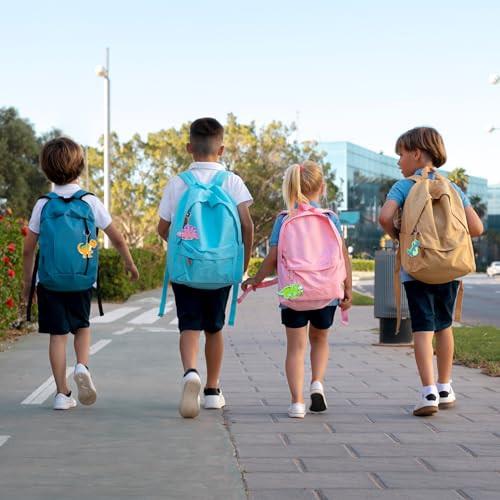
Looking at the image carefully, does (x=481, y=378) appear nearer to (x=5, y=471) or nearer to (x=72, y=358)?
(x=72, y=358)

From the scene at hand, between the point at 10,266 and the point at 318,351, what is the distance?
6.56 metres

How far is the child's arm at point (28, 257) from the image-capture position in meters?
6.88

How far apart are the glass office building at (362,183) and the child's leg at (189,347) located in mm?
93721

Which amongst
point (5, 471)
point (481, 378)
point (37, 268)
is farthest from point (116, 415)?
point (481, 378)

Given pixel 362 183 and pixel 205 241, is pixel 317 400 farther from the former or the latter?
pixel 362 183

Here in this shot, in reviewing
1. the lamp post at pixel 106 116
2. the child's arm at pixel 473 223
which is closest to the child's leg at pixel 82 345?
the child's arm at pixel 473 223

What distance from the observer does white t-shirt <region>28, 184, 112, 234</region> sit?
6832 mm

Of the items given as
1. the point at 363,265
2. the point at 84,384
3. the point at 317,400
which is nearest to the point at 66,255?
the point at 84,384

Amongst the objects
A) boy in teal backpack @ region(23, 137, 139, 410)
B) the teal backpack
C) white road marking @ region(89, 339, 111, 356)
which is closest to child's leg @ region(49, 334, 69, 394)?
boy in teal backpack @ region(23, 137, 139, 410)

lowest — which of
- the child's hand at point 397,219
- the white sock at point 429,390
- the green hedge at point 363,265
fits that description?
the green hedge at point 363,265

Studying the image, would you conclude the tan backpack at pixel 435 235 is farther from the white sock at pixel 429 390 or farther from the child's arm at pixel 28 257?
the child's arm at pixel 28 257

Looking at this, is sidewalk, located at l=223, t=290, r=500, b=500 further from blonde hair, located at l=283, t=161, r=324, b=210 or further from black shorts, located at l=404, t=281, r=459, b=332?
blonde hair, located at l=283, t=161, r=324, b=210

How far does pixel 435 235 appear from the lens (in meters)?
6.53

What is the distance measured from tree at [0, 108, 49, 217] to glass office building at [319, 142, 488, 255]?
4150 cm
